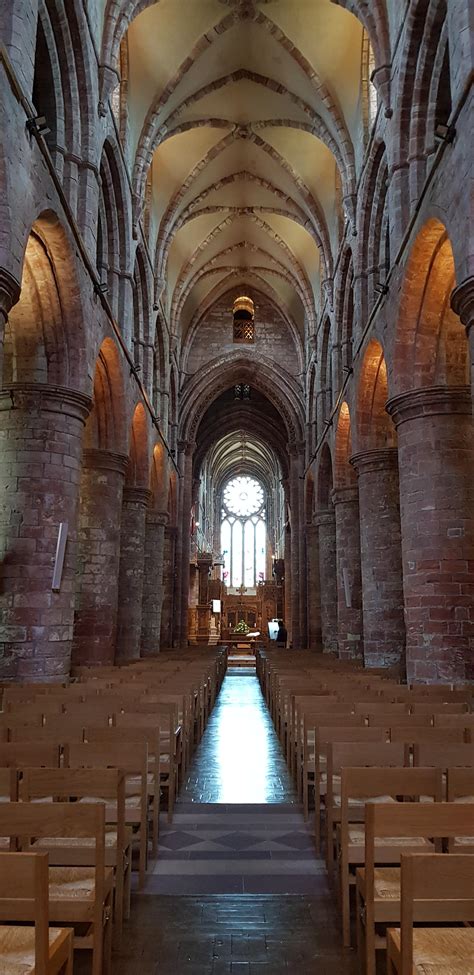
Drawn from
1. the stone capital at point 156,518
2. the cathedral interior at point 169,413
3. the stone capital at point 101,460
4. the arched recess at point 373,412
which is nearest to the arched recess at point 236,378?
the cathedral interior at point 169,413

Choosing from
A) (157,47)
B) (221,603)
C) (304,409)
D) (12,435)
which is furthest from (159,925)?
(221,603)

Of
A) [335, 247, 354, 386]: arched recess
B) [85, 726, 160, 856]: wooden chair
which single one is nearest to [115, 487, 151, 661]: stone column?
[335, 247, 354, 386]: arched recess

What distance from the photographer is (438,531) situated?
10.7 meters

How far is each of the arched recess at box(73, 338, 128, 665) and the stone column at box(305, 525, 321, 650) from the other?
12.9 meters

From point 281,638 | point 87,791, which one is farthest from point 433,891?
point 281,638

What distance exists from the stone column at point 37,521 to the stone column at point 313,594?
55.2ft

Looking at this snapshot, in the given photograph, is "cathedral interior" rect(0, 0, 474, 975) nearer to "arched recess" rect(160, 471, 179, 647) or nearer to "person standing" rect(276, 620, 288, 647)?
"arched recess" rect(160, 471, 179, 647)

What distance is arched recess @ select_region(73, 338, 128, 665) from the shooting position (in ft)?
47.2

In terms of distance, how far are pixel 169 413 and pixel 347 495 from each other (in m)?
10.1

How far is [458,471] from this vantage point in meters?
10.8

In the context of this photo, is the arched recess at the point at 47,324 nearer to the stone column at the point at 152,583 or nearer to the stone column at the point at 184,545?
the stone column at the point at 152,583

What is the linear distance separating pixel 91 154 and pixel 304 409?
59.4 ft

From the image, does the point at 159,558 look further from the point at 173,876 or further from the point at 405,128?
the point at 173,876

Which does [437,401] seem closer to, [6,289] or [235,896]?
[6,289]
